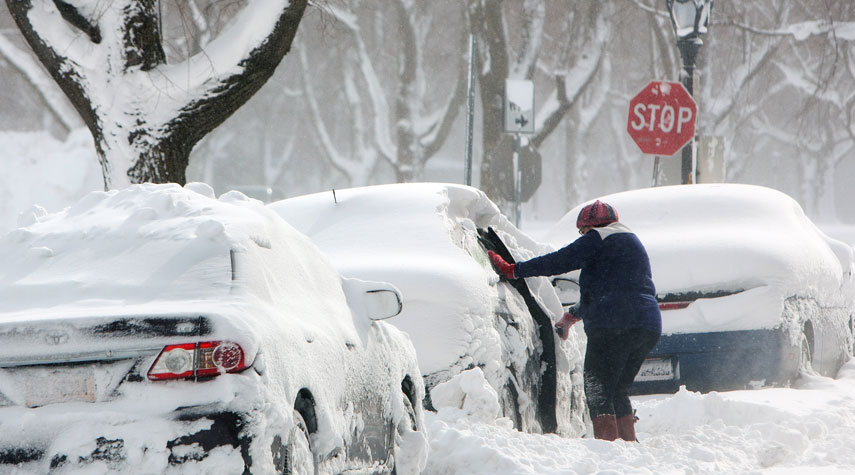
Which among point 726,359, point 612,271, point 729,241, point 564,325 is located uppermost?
point 612,271

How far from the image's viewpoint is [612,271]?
19.9 feet

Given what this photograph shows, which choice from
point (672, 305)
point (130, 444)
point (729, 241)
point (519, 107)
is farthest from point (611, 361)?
point (519, 107)

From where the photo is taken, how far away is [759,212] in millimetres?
8242

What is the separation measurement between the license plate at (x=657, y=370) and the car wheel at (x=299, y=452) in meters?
4.43

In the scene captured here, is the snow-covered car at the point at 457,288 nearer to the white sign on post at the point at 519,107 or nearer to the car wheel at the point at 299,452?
the car wheel at the point at 299,452

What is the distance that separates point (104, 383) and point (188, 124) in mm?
6444

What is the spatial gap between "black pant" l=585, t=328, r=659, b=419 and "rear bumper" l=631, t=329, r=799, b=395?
1197mm

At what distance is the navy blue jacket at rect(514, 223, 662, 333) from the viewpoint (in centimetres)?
604

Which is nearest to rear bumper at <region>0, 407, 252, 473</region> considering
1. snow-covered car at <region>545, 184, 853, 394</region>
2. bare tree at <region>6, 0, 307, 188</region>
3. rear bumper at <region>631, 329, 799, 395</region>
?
snow-covered car at <region>545, 184, 853, 394</region>

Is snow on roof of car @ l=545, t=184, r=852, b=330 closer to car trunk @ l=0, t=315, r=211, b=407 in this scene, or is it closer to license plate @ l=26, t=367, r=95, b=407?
car trunk @ l=0, t=315, r=211, b=407

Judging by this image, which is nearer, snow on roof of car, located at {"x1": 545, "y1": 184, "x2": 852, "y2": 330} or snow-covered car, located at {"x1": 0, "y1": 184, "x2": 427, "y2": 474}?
snow-covered car, located at {"x1": 0, "y1": 184, "x2": 427, "y2": 474}

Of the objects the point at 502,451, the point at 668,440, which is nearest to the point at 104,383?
the point at 502,451

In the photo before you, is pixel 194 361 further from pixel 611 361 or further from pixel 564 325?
pixel 564 325

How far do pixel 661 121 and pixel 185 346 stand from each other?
33.5ft
